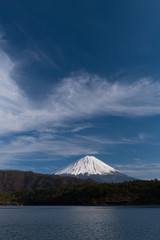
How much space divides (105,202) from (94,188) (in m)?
14.1

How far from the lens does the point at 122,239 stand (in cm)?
3834

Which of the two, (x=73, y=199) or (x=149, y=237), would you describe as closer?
(x=149, y=237)

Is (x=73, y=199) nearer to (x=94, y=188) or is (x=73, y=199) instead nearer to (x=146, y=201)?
(x=94, y=188)

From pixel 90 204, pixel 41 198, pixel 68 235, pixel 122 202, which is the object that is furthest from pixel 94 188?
pixel 68 235

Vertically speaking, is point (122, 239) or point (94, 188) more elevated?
point (94, 188)

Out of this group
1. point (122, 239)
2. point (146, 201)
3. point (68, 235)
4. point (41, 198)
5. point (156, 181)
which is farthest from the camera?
point (41, 198)

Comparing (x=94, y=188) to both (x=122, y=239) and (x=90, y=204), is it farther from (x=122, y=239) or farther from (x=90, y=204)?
(x=122, y=239)

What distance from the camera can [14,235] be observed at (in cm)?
4275

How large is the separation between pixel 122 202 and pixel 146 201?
15.2 metres

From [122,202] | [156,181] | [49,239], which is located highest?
[156,181]

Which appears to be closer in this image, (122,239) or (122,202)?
(122,239)

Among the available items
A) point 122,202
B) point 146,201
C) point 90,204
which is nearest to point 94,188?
point 90,204

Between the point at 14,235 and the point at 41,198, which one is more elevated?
the point at 41,198

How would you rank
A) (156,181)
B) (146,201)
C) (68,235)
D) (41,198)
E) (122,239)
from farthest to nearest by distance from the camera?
1. (41,198)
2. (156,181)
3. (146,201)
4. (68,235)
5. (122,239)
